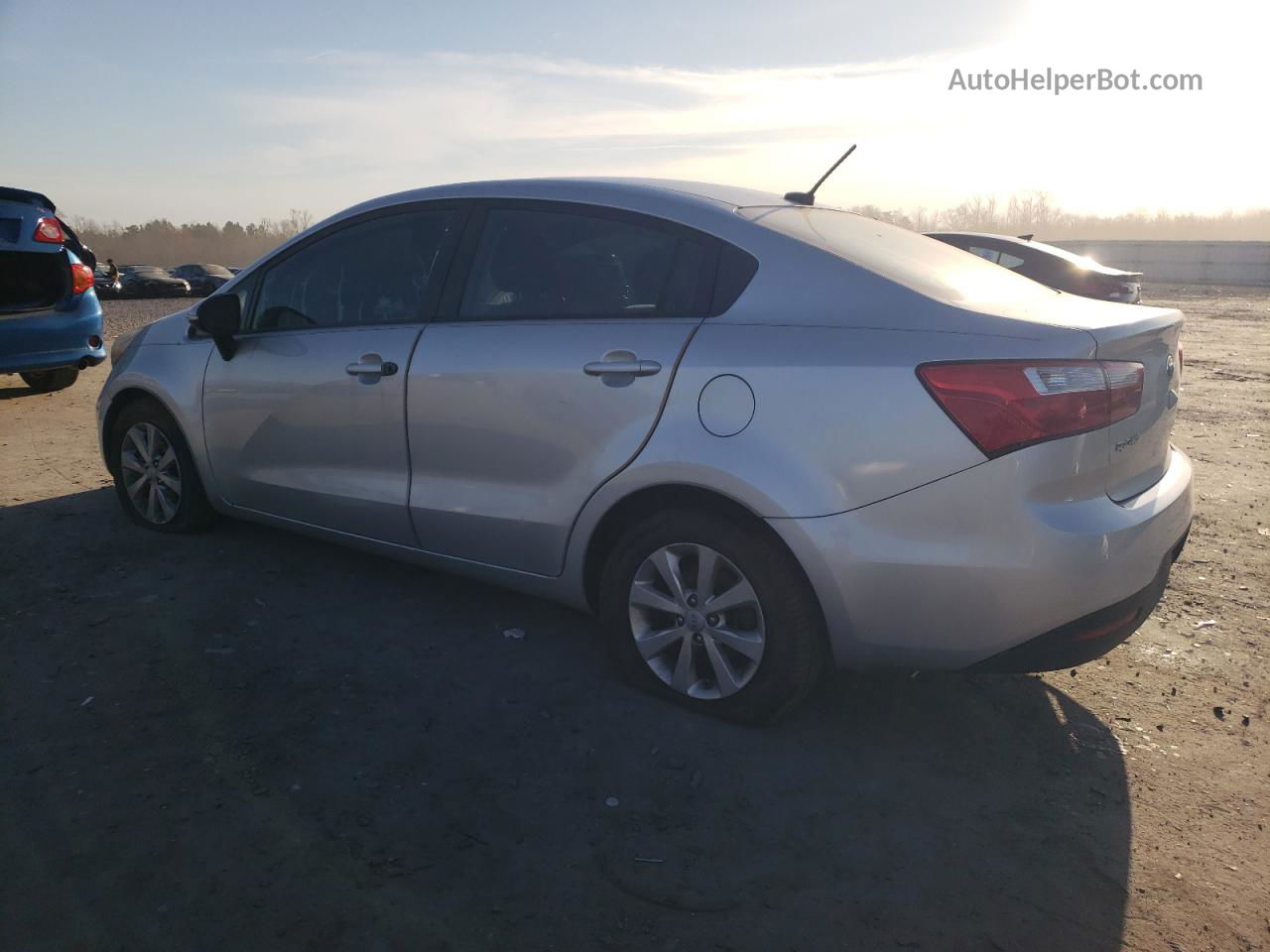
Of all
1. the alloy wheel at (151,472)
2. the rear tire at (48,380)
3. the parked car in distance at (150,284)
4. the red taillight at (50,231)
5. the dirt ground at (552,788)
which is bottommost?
the dirt ground at (552,788)

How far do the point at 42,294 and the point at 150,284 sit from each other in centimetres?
2815

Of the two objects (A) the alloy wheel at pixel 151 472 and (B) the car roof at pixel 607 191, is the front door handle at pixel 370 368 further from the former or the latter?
(A) the alloy wheel at pixel 151 472

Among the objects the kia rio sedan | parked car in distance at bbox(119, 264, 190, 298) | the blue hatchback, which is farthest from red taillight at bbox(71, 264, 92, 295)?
parked car in distance at bbox(119, 264, 190, 298)

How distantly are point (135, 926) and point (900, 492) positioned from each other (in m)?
2.14

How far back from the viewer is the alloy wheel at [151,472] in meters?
4.93

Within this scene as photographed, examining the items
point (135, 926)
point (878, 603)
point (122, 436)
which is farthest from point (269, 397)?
point (878, 603)

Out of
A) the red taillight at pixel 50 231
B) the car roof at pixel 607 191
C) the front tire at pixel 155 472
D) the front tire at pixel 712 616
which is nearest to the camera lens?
the front tire at pixel 712 616

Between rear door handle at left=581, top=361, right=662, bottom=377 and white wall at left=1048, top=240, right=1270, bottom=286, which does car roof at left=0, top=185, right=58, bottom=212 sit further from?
white wall at left=1048, top=240, right=1270, bottom=286

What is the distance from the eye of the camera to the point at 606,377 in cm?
325

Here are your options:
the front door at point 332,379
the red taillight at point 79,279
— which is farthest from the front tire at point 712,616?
the red taillight at point 79,279

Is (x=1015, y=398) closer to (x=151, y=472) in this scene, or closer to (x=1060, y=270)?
(x=151, y=472)

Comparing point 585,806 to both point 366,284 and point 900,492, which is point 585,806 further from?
point 366,284

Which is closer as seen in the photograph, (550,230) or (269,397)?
(550,230)

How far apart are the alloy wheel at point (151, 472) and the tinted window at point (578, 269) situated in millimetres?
2090
